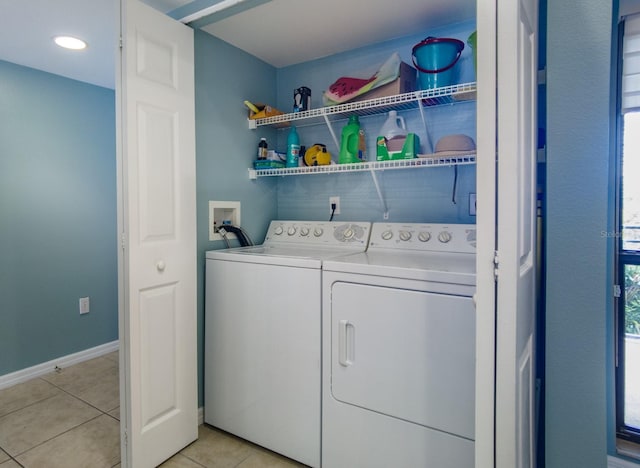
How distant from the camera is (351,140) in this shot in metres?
2.20

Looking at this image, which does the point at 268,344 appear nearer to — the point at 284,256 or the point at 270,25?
the point at 284,256

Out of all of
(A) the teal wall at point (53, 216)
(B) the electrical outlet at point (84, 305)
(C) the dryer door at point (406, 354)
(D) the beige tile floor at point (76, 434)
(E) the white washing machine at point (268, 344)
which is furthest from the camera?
(B) the electrical outlet at point (84, 305)

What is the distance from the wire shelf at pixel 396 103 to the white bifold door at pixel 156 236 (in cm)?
59

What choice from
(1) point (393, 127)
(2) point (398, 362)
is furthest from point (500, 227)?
(1) point (393, 127)

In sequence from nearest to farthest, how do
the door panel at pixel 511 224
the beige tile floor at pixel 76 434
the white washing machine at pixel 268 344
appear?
the door panel at pixel 511 224, the white washing machine at pixel 268 344, the beige tile floor at pixel 76 434

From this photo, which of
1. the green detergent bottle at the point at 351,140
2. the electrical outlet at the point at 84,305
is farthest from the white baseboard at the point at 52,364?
the green detergent bottle at the point at 351,140

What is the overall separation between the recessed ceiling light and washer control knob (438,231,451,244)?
A: 2.39 m

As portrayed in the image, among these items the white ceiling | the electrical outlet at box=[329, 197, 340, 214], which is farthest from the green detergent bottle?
the white ceiling

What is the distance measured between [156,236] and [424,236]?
4.38 ft

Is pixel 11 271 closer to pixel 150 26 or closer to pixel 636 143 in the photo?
pixel 150 26

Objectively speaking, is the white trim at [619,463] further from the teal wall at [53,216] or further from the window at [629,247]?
the teal wall at [53,216]

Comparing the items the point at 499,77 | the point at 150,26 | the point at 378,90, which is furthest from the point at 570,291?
the point at 150,26

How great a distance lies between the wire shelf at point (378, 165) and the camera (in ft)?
5.75

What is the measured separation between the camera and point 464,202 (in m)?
2.01
